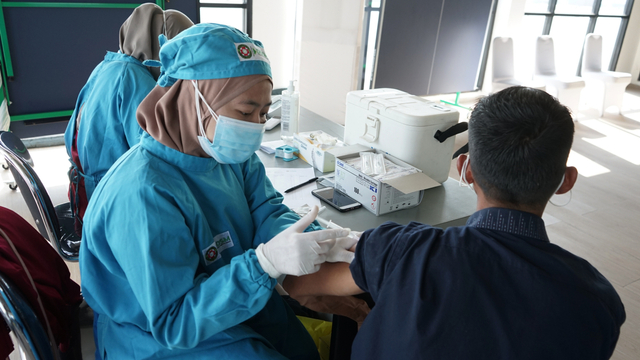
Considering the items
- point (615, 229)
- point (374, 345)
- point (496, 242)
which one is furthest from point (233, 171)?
point (615, 229)

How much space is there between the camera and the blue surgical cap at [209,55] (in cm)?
105

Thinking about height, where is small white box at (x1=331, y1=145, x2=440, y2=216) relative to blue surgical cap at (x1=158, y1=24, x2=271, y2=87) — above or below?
below

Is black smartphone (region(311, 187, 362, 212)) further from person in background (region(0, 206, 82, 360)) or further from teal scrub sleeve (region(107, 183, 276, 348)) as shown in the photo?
person in background (region(0, 206, 82, 360))

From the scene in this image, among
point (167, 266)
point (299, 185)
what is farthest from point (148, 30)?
point (167, 266)

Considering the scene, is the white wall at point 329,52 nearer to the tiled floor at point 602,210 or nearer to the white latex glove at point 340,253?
the tiled floor at point 602,210

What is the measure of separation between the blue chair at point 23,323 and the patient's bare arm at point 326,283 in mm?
581

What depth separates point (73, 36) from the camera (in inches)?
145

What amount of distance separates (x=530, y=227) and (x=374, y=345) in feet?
1.18

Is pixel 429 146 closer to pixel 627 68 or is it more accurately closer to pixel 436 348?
pixel 436 348

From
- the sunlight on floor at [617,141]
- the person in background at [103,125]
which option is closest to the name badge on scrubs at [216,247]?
the person in background at [103,125]

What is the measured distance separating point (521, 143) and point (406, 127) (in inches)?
36.0

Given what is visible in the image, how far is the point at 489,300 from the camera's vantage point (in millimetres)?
720

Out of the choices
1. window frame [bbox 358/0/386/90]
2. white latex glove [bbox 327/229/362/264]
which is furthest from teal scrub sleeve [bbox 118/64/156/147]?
window frame [bbox 358/0/386/90]

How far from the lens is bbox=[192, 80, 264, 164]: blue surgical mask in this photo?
1095 millimetres
